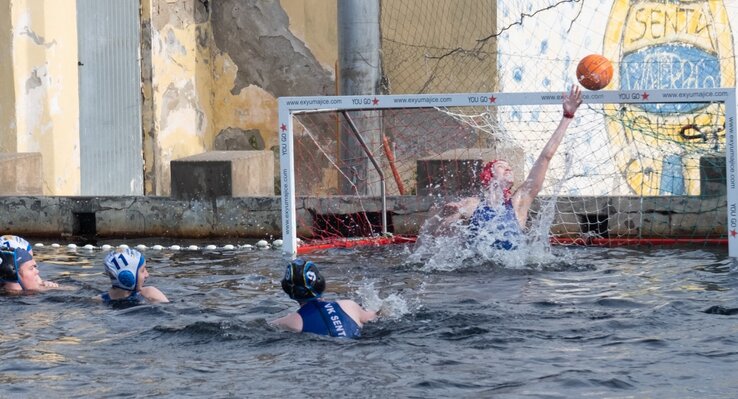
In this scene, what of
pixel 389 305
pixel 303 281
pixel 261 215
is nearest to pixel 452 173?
pixel 261 215

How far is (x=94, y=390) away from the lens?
724 centimetres

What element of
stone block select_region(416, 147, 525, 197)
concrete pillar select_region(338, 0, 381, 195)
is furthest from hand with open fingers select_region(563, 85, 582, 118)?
concrete pillar select_region(338, 0, 381, 195)

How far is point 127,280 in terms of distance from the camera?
9.59 metres

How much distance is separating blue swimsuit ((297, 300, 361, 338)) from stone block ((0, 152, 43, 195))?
726cm

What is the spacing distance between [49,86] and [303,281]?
364 inches

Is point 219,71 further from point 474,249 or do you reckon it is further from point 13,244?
point 13,244

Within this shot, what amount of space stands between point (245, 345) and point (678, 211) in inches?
242

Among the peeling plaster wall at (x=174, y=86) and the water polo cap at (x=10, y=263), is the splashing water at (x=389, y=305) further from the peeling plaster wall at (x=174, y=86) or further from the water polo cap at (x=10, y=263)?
the peeling plaster wall at (x=174, y=86)

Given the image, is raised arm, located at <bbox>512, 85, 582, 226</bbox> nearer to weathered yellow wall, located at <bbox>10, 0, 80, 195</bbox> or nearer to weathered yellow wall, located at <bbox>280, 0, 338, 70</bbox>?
weathered yellow wall, located at <bbox>280, 0, 338, 70</bbox>

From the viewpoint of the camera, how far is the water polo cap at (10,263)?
33.7ft

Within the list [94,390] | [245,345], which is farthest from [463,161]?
[94,390]

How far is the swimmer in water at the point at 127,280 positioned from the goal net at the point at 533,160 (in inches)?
120

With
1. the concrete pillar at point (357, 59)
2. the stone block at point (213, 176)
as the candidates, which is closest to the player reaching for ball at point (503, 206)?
the concrete pillar at point (357, 59)

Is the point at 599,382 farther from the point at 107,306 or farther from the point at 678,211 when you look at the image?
the point at 678,211
